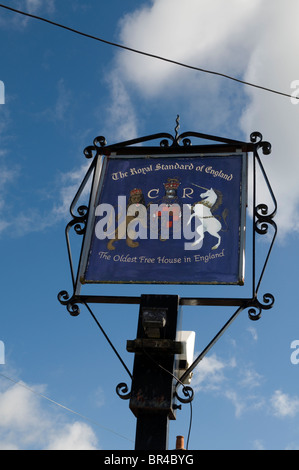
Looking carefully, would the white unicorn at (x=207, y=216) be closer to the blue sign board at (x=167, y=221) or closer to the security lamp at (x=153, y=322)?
the blue sign board at (x=167, y=221)

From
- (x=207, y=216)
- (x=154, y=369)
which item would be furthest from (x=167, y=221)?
(x=154, y=369)

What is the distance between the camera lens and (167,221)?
6.83 m

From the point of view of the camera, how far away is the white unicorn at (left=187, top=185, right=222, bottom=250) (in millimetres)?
6625

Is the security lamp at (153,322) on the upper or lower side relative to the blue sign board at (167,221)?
lower

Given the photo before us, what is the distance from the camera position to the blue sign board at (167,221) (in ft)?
21.2

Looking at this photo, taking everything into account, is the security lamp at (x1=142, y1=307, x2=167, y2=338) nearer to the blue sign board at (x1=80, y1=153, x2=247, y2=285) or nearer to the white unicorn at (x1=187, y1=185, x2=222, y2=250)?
the blue sign board at (x1=80, y1=153, x2=247, y2=285)

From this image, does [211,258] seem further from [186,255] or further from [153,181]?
[153,181]

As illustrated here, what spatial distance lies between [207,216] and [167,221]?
40 centimetres

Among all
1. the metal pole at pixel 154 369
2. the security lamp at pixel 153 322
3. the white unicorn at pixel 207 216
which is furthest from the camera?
the white unicorn at pixel 207 216

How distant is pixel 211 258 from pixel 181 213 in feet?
2.04

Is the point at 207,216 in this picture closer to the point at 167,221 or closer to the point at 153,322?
the point at 167,221

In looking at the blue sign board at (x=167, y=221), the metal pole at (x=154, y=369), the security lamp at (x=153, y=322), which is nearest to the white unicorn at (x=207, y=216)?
the blue sign board at (x=167, y=221)

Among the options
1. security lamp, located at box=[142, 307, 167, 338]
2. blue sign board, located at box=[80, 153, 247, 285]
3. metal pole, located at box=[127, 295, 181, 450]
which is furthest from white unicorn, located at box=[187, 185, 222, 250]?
security lamp, located at box=[142, 307, 167, 338]
